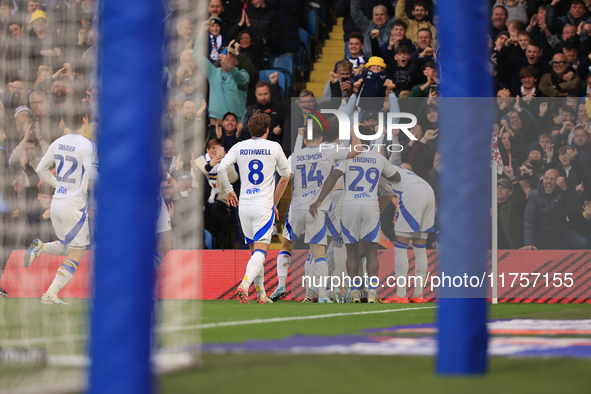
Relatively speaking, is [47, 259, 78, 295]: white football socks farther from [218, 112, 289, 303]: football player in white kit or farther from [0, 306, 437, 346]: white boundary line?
[0, 306, 437, 346]: white boundary line

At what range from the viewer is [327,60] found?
728 inches

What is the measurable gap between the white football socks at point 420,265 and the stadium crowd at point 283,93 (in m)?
0.30

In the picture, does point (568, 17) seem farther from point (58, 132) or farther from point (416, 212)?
point (58, 132)

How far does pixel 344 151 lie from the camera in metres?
11.5

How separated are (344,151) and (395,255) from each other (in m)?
1.78

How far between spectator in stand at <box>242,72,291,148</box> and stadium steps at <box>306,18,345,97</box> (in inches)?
115

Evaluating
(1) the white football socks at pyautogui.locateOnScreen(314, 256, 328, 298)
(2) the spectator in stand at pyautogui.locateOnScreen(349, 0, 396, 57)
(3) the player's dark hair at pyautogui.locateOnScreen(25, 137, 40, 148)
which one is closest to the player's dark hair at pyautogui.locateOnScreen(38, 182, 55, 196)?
(3) the player's dark hair at pyautogui.locateOnScreen(25, 137, 40, 148)

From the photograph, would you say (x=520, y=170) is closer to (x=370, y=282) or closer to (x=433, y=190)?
(x=433, y=190)

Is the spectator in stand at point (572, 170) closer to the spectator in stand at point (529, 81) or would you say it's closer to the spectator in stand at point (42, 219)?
the spectator in stand at point (529, 81)

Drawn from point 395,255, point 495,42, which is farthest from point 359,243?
point 495,42

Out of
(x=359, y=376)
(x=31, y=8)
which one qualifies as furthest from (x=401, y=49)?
(x=359, y=376)

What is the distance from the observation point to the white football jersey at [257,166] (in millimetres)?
10680

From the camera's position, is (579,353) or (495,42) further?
(495,42)

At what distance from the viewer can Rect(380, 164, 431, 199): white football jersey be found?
38.1ft
